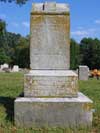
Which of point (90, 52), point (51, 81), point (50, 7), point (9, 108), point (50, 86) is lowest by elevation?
point (9, 108)

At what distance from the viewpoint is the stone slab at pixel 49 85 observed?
8.60 meters

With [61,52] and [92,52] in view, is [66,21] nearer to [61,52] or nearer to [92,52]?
[61,52]

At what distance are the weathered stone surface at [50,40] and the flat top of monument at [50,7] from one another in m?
0.05

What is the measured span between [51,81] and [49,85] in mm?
91

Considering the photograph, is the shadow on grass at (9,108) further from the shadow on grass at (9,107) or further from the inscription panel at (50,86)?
the inscription panel at (50,86)

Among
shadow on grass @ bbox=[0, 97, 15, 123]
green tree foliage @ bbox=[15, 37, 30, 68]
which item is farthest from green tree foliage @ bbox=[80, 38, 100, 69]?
shadow on grass @ bbox=[0, 97, 15, 123]

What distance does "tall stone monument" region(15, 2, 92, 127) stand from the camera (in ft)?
27.0

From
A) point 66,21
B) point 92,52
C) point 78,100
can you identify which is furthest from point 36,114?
point 92,52

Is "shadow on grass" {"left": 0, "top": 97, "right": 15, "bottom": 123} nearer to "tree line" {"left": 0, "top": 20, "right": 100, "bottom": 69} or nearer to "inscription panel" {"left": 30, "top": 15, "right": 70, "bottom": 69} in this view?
"inscription panel" {"left": 30, "top": 15, "right": 70, "bottom": 69}

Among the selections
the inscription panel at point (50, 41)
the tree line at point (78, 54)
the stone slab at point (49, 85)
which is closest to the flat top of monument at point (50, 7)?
the inscription panel at point (50, 41)

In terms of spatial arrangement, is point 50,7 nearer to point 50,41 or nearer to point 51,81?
point 50,41

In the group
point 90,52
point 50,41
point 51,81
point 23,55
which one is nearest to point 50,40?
point 50,41

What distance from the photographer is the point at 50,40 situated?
8.95m

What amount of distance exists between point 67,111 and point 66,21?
1.95 metres
